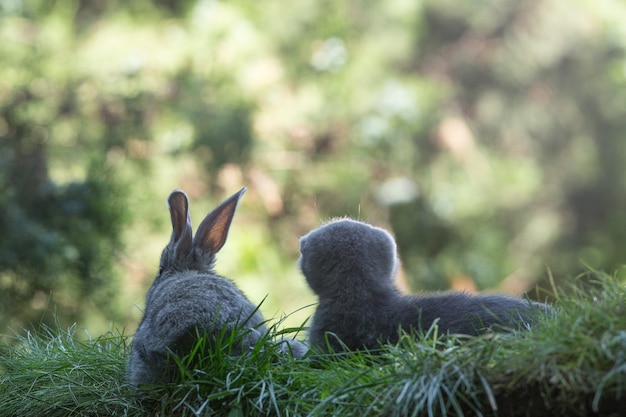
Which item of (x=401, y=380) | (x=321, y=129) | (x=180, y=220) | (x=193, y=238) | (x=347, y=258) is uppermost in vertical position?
(x=321, y=129)

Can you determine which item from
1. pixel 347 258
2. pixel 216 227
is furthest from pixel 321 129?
pixel 347 258

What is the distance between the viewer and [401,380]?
2865mm

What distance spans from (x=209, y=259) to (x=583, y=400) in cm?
223

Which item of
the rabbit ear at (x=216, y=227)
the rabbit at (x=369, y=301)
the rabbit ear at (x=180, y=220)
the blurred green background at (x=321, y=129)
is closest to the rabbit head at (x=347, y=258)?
the rabbit at (x=369, y=301)

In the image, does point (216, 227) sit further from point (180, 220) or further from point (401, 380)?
point (401, 380)

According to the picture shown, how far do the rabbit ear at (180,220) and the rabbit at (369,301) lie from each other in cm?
57

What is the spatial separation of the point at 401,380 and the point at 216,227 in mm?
1778

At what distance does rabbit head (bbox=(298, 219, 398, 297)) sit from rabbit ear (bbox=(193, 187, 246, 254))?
449mm

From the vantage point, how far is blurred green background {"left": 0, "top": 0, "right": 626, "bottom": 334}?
829 cm

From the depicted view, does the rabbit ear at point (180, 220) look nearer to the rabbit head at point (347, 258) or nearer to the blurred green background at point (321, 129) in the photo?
the rabbit head at point (347, 258)

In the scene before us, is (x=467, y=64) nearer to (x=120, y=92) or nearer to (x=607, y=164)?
(x=607, y=164)

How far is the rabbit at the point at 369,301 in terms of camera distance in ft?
11.5

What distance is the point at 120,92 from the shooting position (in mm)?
8828

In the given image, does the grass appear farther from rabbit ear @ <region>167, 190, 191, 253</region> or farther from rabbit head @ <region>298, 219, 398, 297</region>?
rabbit ear @ <region>167, 190, 191, 253</region>
